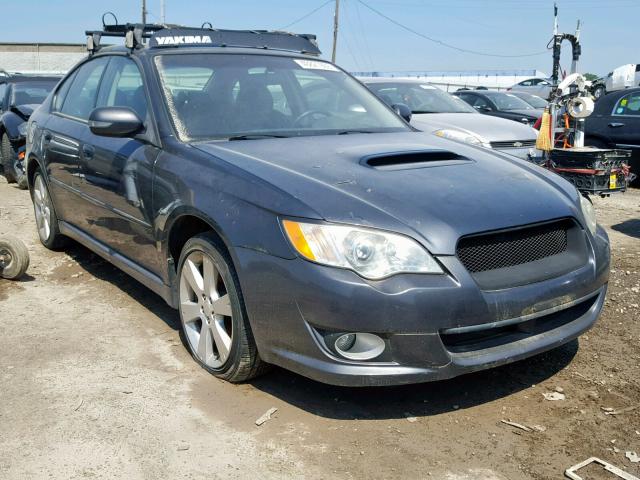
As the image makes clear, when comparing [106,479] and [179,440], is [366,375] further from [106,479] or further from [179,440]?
[106,479]

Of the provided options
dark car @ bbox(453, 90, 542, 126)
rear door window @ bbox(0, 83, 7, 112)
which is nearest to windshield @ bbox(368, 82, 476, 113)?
dark car @ bbox(453, 90, 542, 126)

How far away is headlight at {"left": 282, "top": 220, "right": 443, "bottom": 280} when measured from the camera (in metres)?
2.80

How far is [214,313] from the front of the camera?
344cm

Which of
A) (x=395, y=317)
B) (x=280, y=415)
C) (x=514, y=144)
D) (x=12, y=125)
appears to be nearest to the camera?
(x=395, y=317)

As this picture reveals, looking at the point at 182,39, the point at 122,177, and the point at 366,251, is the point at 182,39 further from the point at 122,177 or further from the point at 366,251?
the point at 366,251

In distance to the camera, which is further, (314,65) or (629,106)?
(629,106)

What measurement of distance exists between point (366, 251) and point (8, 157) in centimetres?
847

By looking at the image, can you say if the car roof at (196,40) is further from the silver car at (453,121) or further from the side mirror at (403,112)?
the silver car at (453,121)

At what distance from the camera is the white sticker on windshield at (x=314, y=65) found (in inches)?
187

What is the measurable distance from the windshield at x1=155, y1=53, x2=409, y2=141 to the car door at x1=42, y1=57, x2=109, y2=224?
1059 millimetres

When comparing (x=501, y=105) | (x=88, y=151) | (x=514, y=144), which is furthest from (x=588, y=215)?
(x=501, y=105)

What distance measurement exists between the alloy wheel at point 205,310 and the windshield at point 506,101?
38.9 ft

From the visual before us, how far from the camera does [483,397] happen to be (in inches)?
131

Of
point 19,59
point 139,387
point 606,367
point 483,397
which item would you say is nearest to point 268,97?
point 139,387
